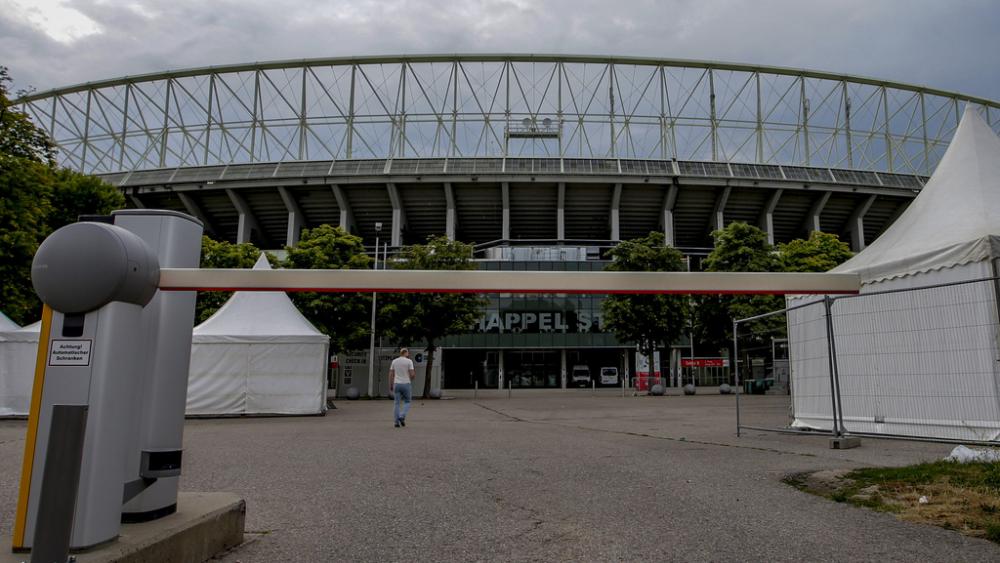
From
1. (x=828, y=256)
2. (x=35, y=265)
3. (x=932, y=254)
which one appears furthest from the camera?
(x=828, y=256)

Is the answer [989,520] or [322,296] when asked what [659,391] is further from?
[989,520]

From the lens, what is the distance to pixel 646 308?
1227 inches

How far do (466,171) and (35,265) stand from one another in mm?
49495

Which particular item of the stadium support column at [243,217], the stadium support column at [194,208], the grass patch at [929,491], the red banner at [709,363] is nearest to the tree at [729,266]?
the red banner at [709,363]

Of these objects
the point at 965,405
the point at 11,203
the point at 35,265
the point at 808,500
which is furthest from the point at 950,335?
the point at 11,203

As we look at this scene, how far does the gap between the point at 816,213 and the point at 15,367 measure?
56.1 metres

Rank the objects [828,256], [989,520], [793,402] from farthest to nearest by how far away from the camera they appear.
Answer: [828,256] < [793,402] < [989,520]

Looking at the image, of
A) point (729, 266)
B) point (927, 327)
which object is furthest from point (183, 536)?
point (729, 266)

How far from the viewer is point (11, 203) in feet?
56.0

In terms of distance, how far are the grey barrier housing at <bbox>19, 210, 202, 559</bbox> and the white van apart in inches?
1729

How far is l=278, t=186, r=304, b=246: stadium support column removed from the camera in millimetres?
52625

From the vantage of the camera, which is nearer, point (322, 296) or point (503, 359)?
point (322, 296)

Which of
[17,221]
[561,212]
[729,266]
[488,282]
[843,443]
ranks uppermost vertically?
[561,212]

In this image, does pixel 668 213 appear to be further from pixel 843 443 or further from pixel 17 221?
pixel 843 443
